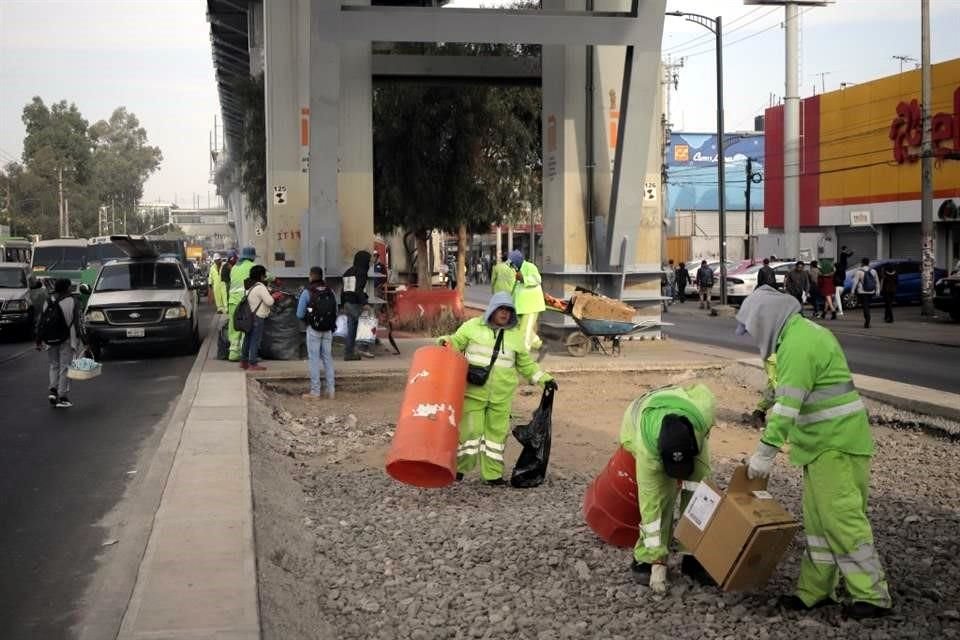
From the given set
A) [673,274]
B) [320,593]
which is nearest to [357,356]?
[320,593]

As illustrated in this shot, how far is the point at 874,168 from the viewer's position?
42.8m

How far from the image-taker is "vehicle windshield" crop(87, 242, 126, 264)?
108 feet

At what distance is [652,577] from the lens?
235 inches

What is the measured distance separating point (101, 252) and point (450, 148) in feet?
40.5

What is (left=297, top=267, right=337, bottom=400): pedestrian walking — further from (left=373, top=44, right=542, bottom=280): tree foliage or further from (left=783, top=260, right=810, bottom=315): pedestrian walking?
(left=783, top=260, right=810, bottom=315): pedestrian walking

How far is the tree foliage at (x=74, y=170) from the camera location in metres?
91.9

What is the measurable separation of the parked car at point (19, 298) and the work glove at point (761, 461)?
21517 mm

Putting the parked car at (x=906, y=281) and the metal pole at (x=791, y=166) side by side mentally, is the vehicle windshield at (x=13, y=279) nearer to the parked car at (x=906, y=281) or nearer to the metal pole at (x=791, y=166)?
the parked car at (x=906, y=281)

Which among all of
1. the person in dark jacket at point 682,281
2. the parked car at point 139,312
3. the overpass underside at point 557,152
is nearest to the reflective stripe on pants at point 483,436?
the overpass underside at point 557,152

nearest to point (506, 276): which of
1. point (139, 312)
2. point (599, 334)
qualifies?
point (599, 334)

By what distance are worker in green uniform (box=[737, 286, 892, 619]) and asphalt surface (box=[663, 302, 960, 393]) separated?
31.9ft

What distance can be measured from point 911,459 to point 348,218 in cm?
1202

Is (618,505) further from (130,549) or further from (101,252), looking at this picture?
(101,252)

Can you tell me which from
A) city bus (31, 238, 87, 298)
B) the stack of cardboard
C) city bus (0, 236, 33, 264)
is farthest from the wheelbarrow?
city bus (0, 236, 33, 264)
